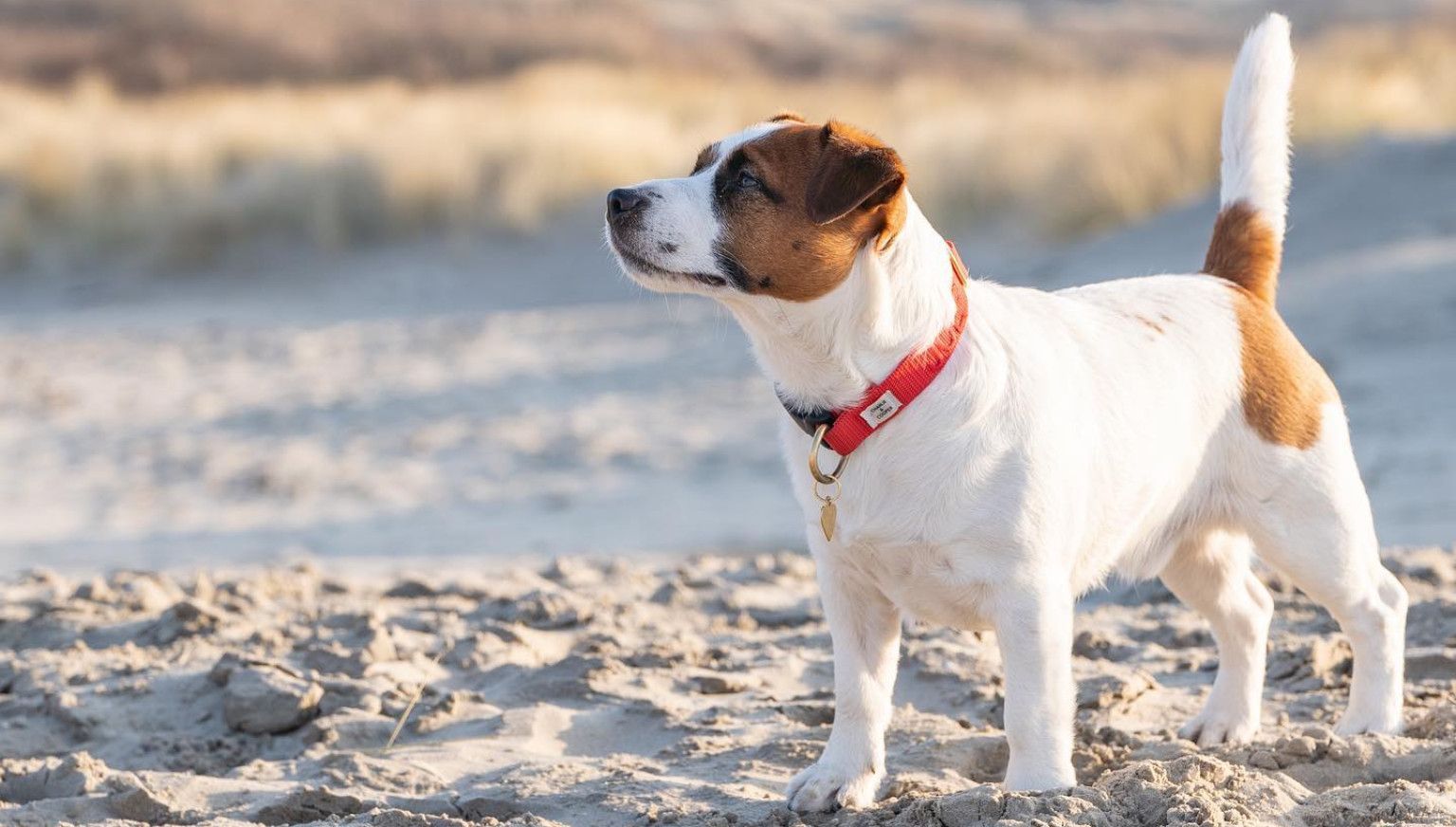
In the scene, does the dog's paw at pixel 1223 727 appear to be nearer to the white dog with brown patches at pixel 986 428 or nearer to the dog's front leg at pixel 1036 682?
the white dog with brown patches at pixel 986 428

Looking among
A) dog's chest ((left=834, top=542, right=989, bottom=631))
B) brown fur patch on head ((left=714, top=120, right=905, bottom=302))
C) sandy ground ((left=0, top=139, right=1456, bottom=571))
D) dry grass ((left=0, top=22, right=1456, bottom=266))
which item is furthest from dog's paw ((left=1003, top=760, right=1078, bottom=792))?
dry grass ((left=0, top=22, right=1456, bottom=266))

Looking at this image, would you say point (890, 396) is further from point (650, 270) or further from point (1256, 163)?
point (1256, 163)

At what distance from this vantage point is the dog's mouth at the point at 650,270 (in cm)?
365

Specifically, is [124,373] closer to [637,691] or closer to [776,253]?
[637,691]

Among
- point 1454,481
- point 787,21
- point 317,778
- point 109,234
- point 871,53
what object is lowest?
point 317,778

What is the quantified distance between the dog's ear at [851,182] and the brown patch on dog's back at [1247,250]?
1.32 m

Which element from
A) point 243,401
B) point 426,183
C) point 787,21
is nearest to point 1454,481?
point 243,401

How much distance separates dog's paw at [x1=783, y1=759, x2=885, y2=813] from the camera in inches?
153

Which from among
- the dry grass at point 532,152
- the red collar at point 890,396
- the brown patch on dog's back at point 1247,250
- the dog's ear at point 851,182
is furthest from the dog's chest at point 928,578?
the dry grass at point 532,152

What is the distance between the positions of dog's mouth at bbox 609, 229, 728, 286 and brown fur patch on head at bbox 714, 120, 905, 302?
0.05 meters

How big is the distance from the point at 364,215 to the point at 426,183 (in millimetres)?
750

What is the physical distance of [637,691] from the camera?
189 inches

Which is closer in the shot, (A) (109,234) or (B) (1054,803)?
(B) (1054,803)

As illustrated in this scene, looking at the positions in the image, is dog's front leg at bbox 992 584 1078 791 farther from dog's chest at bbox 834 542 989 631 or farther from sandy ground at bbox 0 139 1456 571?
sandy ground at bbox 0 139 1456 571
